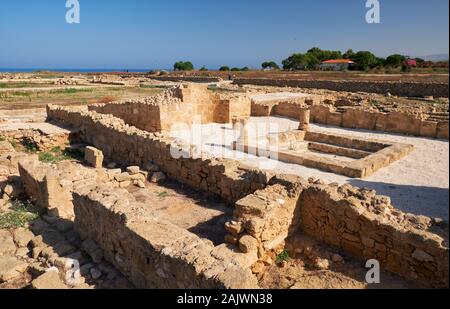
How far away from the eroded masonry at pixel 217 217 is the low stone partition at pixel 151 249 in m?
0.02

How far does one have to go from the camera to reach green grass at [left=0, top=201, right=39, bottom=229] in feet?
21.2

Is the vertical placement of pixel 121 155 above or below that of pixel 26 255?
above

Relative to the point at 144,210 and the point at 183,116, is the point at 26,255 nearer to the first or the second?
the point at 144,210

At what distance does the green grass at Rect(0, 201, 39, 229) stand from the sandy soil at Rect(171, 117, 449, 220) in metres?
5.81

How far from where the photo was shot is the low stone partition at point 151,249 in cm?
373

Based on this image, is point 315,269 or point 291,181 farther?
point 291,181

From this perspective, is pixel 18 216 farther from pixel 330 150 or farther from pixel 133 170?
pixel 330 150

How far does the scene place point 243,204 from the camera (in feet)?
17.7

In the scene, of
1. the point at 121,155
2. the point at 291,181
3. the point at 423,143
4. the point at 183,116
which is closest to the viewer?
the point at 291,181

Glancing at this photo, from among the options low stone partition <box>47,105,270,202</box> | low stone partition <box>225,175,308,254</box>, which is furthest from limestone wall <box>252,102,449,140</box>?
low stone partition <box>225,175,308,254</box>

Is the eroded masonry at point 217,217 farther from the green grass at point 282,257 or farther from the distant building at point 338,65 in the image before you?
the distant building at point 338,65

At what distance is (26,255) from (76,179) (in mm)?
2340

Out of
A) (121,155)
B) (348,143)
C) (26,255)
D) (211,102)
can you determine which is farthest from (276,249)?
(211,102)
